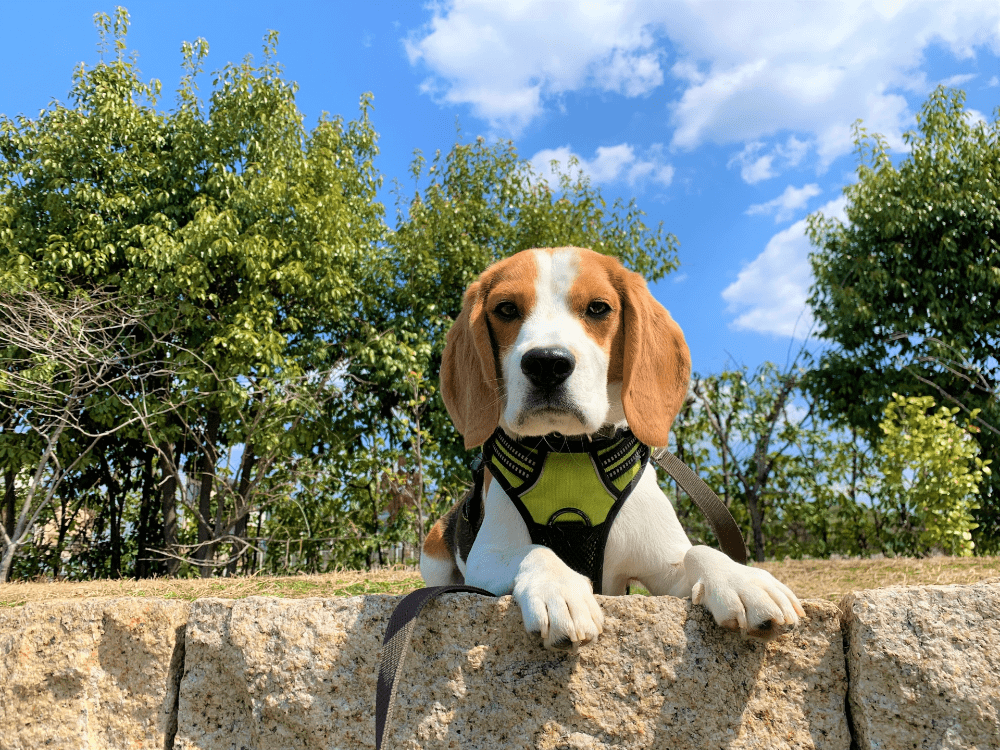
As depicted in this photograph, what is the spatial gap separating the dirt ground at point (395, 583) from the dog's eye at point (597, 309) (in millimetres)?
3401

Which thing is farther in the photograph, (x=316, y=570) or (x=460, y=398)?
(x=316, y=570)

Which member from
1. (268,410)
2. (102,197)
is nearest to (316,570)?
(268,410)

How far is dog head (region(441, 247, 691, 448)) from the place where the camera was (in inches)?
83.1

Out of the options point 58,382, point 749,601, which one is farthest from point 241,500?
point 749,601

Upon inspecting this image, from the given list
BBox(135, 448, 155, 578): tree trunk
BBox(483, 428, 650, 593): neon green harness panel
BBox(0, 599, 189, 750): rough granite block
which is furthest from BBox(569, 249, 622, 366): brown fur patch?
BBox(135, 448, 155, 578): tree trunk

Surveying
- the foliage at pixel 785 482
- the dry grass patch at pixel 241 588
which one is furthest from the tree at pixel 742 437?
the dry grass patch at pixel 241 588

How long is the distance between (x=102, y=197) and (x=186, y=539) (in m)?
6.38

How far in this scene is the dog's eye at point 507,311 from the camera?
2.34m

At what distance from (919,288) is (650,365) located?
15036 millimetres

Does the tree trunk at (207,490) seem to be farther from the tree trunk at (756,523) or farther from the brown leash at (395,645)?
the brown leash at (395,645)

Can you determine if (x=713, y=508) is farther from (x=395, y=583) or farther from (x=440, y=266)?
(x=440, y=266)

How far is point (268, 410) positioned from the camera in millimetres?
11172

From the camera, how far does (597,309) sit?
7.66 feet

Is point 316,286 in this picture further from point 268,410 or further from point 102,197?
point 102,197
